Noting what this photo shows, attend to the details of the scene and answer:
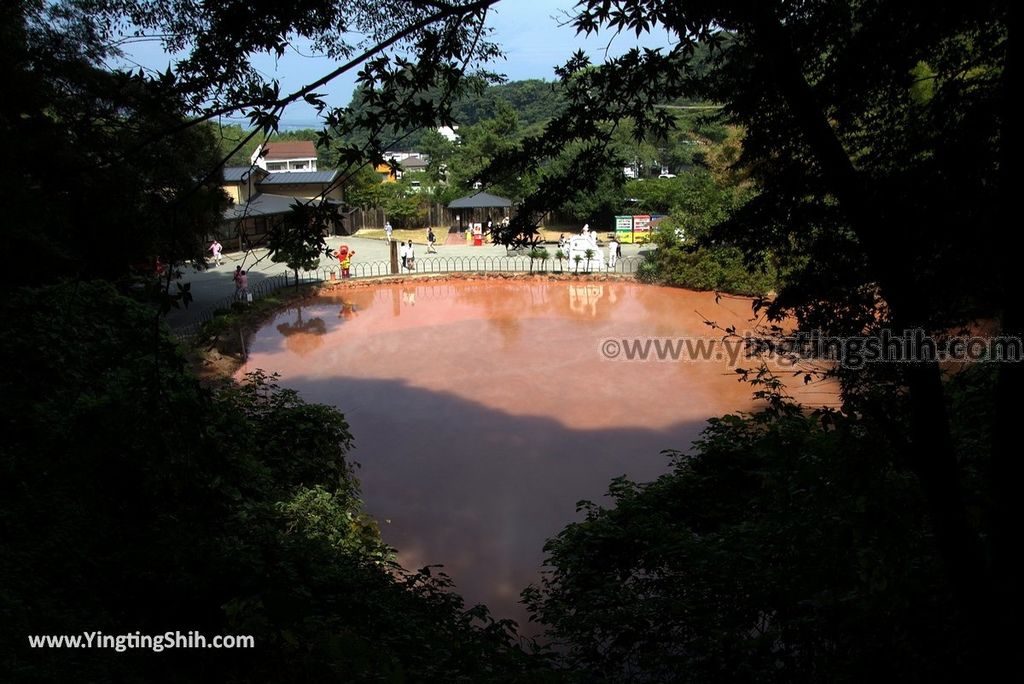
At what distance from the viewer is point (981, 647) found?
2.48 m

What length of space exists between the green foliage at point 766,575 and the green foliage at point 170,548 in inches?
29.9

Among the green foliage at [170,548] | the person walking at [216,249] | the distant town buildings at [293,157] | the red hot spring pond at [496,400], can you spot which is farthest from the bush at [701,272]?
the distant town buildings at [293,157]

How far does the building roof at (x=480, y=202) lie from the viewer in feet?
90.9

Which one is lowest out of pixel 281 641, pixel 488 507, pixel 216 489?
pixel 488 507

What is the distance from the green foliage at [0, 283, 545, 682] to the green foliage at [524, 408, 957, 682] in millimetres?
760

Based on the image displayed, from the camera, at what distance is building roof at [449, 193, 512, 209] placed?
27.7 meters

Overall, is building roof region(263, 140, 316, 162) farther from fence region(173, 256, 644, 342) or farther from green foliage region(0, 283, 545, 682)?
green foliage region(0, 283, 545, 682)

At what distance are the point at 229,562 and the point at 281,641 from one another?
32.5 inches

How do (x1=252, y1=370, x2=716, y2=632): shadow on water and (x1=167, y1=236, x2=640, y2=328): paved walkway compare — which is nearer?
(x1=252, y1=370, x2=716, y2=632): shadow on water

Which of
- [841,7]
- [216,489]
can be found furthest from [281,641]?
[841,7]

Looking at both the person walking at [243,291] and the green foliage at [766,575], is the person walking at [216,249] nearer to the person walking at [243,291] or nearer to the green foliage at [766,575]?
the person walking at [243,291]

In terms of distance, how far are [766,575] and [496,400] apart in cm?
685

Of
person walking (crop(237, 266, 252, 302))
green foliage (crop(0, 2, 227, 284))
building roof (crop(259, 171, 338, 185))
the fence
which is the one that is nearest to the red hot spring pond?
person walking (crop(237, 266, 252, 302))

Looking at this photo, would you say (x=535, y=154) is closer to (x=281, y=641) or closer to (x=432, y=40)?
(x=432, y=40)
